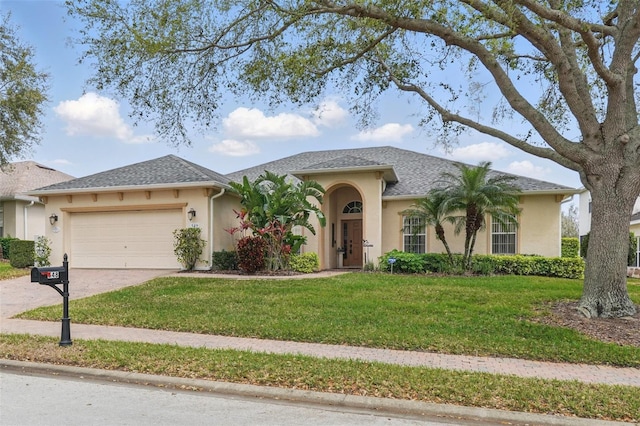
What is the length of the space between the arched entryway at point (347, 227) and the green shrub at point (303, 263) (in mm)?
3322

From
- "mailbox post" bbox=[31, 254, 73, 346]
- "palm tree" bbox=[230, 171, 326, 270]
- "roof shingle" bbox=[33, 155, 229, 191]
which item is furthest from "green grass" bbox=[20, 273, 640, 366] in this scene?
"roof shingle" bbox=[33, 155, 229, 191]

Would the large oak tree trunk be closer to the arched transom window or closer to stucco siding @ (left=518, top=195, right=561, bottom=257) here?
stucco siding @ (left=518, top=195, right=561, bottom=257)

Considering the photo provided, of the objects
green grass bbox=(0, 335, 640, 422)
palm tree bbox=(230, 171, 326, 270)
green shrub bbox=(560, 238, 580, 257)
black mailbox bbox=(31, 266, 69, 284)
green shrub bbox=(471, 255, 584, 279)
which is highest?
palm tree bbox=(230, 171, 326, 270)

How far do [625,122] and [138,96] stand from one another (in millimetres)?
10329

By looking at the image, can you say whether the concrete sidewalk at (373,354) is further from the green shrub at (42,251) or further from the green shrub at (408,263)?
the green shrub at (42,251)

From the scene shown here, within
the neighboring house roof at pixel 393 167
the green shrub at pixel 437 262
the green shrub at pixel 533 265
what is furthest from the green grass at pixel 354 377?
the neighboring house roof at pixel 393 167

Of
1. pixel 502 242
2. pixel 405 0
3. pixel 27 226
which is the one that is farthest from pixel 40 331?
pixel 27 226

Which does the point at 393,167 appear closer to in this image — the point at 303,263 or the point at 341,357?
the point at 303,263

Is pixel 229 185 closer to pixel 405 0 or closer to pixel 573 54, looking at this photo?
pixel 405 0

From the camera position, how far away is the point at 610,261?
8344 millimetres

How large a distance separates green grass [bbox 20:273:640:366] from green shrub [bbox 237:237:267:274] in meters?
1.89

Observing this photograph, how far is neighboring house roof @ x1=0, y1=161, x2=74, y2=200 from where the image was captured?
23.0 m

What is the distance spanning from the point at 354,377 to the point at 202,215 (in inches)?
482

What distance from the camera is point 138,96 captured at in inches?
392
